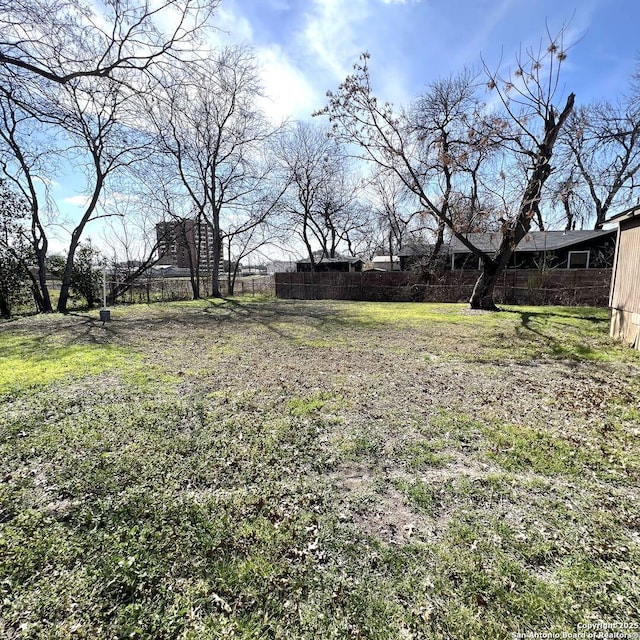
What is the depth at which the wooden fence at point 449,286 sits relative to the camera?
12047 millimetres

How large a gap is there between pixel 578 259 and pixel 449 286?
356 inches

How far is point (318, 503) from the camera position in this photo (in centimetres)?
207

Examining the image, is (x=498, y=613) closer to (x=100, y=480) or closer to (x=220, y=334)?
(x=100, y=480)

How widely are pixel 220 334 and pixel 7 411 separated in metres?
4.28

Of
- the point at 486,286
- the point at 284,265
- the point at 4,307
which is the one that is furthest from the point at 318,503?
the point at 284,265

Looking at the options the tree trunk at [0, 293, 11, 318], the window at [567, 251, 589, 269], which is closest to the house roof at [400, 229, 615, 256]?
the window at [567, 251, 589, 269]

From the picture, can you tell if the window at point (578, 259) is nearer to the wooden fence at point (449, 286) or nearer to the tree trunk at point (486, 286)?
the wooden fence at point (449, 286)

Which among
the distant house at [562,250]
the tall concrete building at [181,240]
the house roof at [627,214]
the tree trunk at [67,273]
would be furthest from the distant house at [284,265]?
the house roof at [627,214]

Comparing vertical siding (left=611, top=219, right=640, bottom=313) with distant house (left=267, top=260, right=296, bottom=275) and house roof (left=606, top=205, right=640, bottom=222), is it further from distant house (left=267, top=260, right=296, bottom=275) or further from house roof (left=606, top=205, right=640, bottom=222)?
distant house (left=267, top=260, right=296, bottom=275)

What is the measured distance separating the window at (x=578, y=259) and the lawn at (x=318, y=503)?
16.6m

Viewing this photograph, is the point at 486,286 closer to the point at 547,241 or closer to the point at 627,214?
the point at 627,214

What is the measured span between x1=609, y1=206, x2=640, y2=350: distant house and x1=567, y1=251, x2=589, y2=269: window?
13.9 m

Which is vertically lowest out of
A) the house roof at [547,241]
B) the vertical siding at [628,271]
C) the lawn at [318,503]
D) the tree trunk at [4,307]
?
the lawn at [318,503]

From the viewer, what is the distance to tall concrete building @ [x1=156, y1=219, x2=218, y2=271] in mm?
16656
